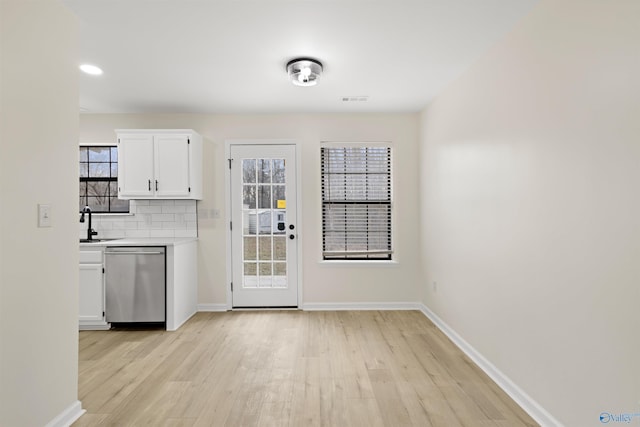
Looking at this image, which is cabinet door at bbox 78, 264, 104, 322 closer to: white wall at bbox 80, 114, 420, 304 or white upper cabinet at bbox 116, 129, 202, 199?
white upper cabinet at bbox 116, 129, 202, 199

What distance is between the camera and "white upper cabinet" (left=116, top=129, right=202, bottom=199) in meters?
3.84

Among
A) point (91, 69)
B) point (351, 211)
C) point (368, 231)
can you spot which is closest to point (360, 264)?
point (368, 231)

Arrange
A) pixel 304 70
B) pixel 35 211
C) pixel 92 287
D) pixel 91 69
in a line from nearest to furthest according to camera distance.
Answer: pixel 35 211
pixel 304 70
pixel 91 69
pixel 92 287

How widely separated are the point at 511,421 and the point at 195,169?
3.77 metres

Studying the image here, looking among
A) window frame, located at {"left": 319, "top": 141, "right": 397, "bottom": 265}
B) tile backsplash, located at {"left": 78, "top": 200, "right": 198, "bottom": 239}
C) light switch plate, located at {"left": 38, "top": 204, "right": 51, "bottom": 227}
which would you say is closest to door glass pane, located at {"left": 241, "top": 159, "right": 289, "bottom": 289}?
window frame, located at {"left": 319, "top": 141, "right": 397, "bottom": 265}

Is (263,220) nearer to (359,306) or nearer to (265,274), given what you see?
(265,274)

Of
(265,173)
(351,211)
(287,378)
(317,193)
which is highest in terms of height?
(265,173)

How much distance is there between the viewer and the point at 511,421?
1.94 m

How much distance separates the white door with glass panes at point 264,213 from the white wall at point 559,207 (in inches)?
83.8

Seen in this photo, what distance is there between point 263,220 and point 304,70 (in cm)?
205

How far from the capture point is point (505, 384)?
2291 millimetres

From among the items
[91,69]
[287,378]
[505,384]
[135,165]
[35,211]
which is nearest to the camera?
[35,211]

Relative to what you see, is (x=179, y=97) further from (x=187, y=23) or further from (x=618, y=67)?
(x=618, y=67)

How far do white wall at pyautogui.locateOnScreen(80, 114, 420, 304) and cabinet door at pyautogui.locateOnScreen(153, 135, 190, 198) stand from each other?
1.18ft
